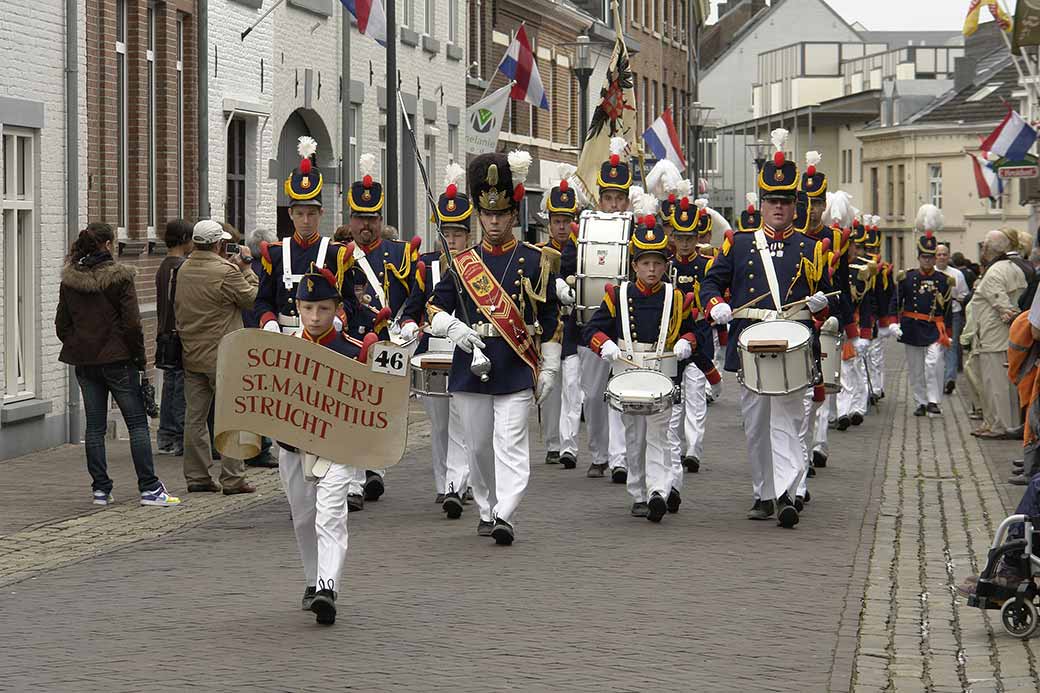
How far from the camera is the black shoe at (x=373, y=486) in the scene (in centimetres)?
1359

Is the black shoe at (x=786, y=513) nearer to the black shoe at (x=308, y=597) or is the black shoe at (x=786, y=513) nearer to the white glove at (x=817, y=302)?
the white glove at (x=817, y=302)

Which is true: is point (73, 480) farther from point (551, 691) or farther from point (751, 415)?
point (551, 691)

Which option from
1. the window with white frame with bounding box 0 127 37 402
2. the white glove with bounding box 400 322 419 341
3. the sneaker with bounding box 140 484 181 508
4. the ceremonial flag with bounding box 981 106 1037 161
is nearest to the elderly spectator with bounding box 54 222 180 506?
the sneaker with bounding box 140 484 181 508

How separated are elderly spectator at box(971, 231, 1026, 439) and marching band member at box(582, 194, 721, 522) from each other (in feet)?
23.5

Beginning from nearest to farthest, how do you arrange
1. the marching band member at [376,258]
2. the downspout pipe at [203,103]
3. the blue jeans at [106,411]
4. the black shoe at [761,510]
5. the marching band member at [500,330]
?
the marching band member at [500,330] → the black shoe at [761,510] → the blue jeans at [106,411] → the marching band member at [376,258] → the downspout pipe at [203,103]

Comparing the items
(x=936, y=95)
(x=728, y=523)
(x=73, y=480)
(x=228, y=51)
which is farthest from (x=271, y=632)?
(x=936, y=95)

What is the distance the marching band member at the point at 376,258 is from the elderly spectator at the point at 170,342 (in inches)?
61.0

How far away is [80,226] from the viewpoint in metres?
18.6

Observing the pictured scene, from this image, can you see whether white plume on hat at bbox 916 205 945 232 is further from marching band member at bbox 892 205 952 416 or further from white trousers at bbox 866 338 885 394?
white trousers at bbox 866 338 885 394

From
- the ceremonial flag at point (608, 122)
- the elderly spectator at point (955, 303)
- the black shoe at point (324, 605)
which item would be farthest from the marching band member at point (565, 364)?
the elderly spectator at point (955, 303)

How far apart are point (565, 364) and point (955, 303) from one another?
1341 centimetres

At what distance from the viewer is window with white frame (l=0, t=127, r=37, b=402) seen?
16875 mm

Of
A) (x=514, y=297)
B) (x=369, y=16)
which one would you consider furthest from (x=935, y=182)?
(x=514, y=297)

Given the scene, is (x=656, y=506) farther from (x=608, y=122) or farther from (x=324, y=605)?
(x=608, y=122)
